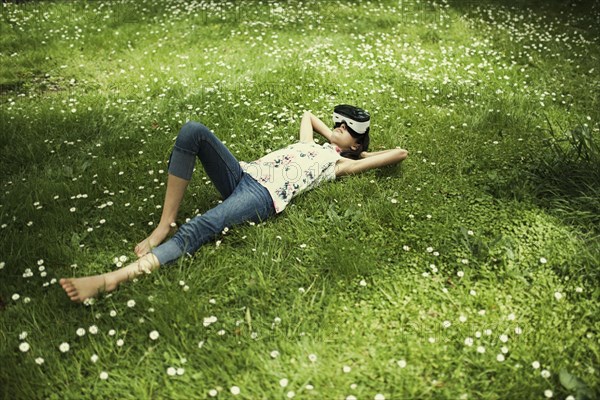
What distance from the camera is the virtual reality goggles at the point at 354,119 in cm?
441

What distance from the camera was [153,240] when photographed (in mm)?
3646

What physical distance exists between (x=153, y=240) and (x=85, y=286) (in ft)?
2.18

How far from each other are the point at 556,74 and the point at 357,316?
6107 mm

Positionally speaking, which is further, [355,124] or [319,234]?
[355,124]

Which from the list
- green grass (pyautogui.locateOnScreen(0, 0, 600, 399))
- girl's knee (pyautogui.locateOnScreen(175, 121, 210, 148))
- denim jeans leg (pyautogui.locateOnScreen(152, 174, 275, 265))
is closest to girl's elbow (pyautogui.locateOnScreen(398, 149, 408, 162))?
green grass (pyautogui.locateOnScreen(0, 0, 600, 399))

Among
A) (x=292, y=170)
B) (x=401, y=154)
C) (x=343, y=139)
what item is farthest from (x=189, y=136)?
(x=401, y=154)

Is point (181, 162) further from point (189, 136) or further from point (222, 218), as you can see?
point (222, 218)

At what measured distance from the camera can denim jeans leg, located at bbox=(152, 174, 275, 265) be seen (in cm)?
347

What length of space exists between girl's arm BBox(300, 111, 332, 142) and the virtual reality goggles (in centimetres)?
42

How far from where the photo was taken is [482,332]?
9.66ft

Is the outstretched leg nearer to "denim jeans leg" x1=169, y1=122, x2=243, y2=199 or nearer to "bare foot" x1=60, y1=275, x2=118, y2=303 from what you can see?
"bare foot" x1=60, y1=275, x2=118, y2=303

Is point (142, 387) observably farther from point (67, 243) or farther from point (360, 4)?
point (360, 4)

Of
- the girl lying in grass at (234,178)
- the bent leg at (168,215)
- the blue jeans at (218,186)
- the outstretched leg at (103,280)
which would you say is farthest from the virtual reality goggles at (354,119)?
the outstretched leg at (103,280)

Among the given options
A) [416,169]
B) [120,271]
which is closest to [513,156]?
Result: [416,169]
